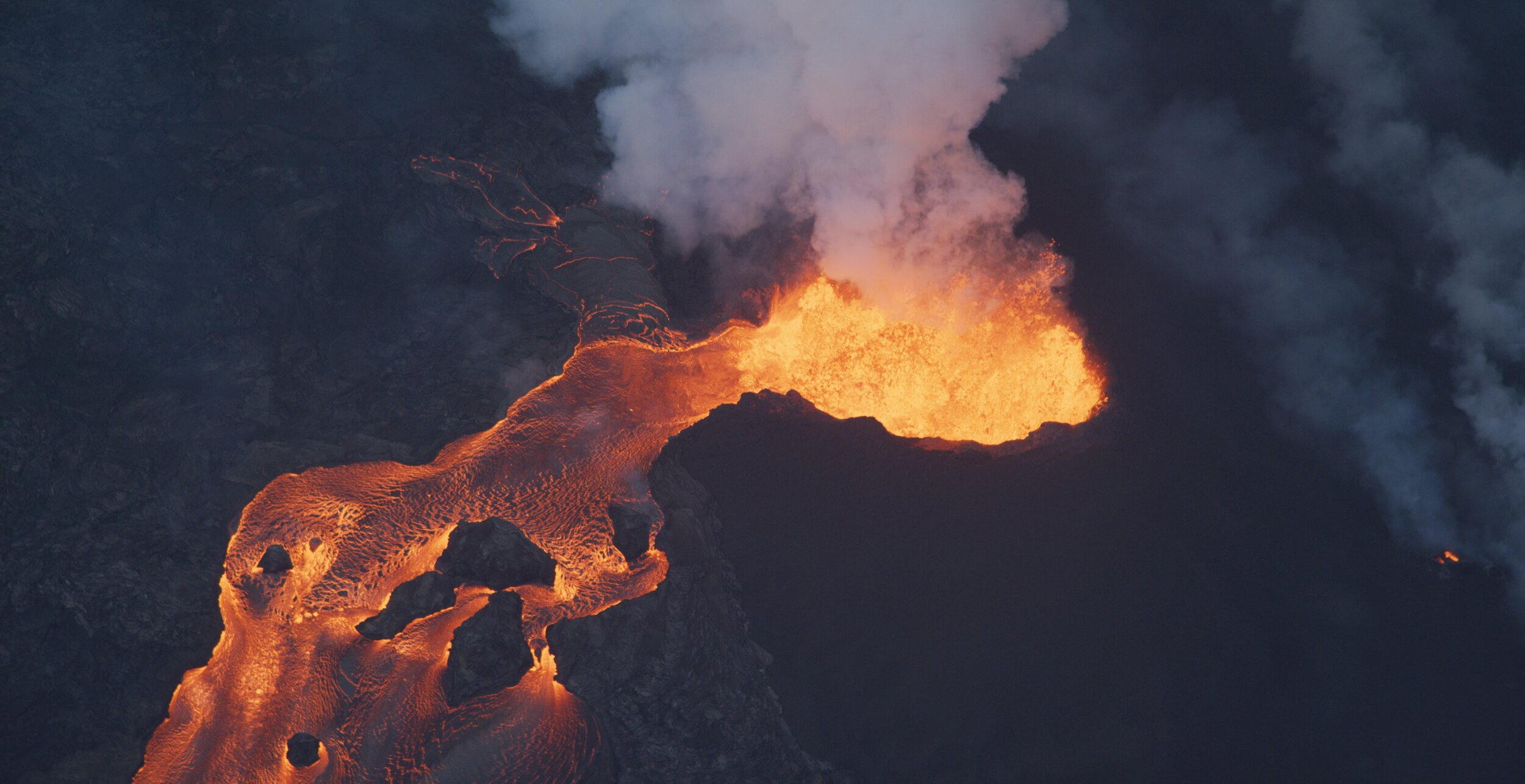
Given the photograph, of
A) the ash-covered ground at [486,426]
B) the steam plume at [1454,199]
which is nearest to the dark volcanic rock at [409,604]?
the ash-covered ground at [486,426]

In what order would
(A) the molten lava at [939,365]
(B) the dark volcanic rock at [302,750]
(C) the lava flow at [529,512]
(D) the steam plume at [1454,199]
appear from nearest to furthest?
(B) the dark volcanic rock at [302,750] < (C) the lava flow at [529,512] < (D) the steam plume at [1454,199] < (A) the molten lava at [939,365]

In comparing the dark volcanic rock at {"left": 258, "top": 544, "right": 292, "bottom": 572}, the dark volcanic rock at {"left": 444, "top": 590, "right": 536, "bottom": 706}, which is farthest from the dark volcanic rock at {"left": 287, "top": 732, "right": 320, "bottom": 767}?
the dark volcanic rock at {"left": 258, "top": 544, "right": 292, "bottom": 572}

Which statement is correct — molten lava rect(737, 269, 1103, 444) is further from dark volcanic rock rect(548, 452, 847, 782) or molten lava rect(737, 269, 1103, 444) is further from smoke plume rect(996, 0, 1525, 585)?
dark volcanic rock rect(548, 452, 847, 782)

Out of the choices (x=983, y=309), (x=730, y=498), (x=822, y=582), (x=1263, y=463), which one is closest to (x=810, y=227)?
(x=983, y=309)

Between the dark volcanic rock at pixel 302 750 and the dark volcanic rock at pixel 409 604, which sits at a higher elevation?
the dark volcanic rock at pixel 409 604

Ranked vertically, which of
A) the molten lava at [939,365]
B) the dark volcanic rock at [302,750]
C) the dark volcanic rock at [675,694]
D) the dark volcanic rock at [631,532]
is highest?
the molten lava at [939,365]

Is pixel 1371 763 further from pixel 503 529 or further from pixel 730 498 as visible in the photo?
pixel 503 529

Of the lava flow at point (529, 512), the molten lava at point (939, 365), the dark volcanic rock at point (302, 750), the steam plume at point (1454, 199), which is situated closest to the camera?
the dark volcanic rock at point (302, 750)

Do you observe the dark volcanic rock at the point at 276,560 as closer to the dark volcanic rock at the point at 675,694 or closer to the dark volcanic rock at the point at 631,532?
the dark volcanic rock at the point at 675,694
